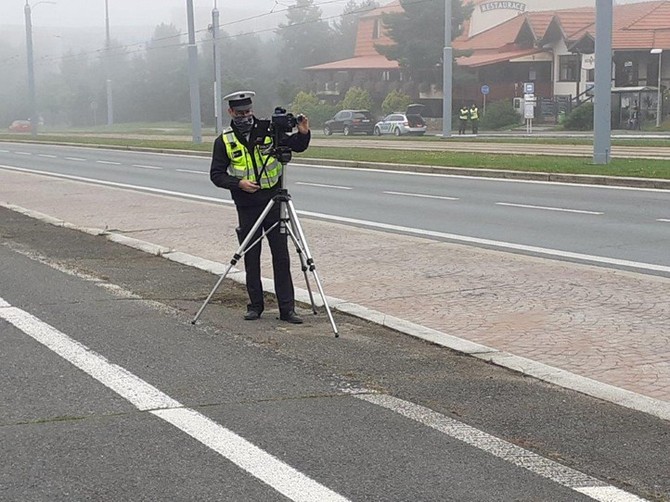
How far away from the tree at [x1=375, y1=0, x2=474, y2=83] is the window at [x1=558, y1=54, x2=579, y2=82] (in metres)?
8.39

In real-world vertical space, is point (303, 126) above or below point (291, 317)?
above

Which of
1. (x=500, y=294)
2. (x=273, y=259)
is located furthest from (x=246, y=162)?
(x=500, y=294)

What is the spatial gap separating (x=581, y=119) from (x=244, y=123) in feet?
160

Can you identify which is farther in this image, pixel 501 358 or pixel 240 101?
pixel 240 101

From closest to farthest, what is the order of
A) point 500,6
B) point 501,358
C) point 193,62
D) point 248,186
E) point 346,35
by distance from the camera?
point 501,358
point 248,186
point 193,62
point 500,6
point 346,35

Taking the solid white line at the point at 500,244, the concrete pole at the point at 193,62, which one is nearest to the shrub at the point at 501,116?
the concrete pole at the point at 193,62

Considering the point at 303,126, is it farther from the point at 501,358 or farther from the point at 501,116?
the point at 501,116

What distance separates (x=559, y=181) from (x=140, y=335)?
15.7 metres

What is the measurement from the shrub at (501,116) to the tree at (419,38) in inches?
470

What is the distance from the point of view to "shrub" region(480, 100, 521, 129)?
6184cm

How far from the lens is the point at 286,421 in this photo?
5.65m

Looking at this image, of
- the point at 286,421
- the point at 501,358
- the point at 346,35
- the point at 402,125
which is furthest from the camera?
the point at 346,35

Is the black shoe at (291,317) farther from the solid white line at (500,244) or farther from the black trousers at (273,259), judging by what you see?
the solid white line at (500,244)

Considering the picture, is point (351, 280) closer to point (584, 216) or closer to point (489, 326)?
point (489, 326)
